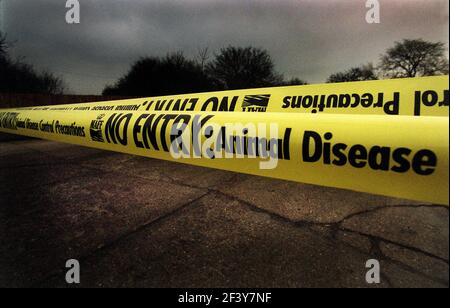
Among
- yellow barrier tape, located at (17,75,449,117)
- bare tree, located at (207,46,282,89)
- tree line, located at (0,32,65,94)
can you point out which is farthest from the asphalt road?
bare tree, located at (207,46,282,89)

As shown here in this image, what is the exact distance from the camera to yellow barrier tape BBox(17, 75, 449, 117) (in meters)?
2.00

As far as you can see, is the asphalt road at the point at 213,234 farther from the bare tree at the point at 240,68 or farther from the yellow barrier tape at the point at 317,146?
the bare tree at the point at 240,68

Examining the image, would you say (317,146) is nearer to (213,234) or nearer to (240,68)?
(213,234)

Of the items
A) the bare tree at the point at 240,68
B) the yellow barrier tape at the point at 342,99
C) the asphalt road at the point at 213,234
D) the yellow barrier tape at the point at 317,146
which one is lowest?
the asphalt road at the point at 213,234

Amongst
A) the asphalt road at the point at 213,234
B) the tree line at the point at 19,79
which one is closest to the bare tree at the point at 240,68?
the tree line at the point at 19,79

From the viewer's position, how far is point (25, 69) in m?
15.2

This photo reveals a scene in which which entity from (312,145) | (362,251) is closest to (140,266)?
(312,145)

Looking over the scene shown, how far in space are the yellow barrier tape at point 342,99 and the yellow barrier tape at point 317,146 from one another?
142 cm

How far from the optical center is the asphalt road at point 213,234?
4.11ft

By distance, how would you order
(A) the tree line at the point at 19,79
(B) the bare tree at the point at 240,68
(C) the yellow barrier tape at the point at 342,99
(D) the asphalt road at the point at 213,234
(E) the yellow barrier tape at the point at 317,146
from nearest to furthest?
(E) the yellow barrier tape at the point at 317,146
(D) the asphalt road at the point at 213,234
(C) the yellow barrier tape at the point at 342,99
(A) the tree line at the point at 19,79
(B) the bare tree at the point at 240,68

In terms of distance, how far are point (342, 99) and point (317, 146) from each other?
164 cm

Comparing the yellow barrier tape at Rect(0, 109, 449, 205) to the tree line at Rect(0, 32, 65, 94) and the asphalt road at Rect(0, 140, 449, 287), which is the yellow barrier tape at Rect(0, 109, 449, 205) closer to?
the asphalt road at Rect(0, 140, 449, 287)
